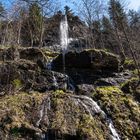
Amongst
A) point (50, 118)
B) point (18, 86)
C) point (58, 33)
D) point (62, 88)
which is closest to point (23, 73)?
point (18, 86)

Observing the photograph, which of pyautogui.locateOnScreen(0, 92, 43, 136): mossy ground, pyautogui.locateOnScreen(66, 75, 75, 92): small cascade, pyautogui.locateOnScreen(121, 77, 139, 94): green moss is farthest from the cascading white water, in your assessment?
pyautogui.locateOnScreen(0, 92, 43, 136): mossy ground

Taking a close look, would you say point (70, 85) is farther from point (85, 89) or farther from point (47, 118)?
point (47, 118)

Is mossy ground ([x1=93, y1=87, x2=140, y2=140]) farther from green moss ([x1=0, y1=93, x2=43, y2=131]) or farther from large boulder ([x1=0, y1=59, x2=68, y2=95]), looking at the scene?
green moss ([x1=0, y1=93, x2=43, y2=131])

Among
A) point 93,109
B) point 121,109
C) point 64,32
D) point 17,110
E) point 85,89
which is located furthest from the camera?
point 64,32

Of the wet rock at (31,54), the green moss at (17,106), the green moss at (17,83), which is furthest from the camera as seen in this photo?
the wet rock at (31,54)

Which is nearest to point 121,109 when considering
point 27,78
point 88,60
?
point 27,78

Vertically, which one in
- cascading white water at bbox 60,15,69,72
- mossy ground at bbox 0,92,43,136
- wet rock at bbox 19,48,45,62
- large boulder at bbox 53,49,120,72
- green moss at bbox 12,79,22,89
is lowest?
mossy ground at bbox 0,92,43,136

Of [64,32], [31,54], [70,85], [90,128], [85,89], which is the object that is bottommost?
[90,128]

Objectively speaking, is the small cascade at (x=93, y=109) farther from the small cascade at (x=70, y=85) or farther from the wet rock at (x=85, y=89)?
the small cascade at (x=70, y=85)

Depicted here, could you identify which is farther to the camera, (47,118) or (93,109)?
(93,109)

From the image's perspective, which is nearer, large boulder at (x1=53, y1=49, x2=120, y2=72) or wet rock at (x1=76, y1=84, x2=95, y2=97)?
wet rock at (x1=76, y1=84, x2=95, y2=97)

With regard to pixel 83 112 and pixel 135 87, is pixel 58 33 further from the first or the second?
pixel 83 112

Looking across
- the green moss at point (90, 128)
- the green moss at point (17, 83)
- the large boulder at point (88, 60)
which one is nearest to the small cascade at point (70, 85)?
the large boulder at point (88, 60)

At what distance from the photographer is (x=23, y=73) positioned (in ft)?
58.5
